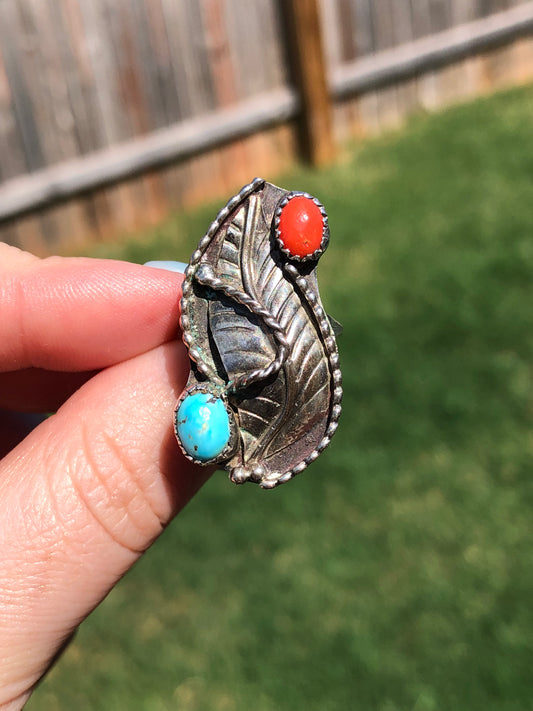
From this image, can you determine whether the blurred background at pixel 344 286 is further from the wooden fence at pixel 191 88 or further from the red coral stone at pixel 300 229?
the red coral stone at pixel 300 229

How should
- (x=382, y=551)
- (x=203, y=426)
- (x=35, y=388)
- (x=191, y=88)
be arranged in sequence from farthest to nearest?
(x=191, y=88)
(x=382, y=551)
(x=35, y=388)
(x=203, y=426)

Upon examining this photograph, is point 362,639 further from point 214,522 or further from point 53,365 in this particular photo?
point 53,365

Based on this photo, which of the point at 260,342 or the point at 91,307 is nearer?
the point at 260,342

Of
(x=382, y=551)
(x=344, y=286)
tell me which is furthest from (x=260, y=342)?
(x=344, y=286)

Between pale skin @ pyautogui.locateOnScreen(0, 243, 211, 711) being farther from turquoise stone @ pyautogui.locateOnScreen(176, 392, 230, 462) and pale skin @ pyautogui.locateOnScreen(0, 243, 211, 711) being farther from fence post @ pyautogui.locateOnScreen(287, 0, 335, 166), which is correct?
fence post @ pyautogui.locateOnScreen(287, 0, 335, 166)

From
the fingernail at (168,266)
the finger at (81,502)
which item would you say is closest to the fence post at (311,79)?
the fingernail at (168,266)

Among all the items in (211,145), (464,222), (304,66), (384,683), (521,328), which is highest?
(304,66)

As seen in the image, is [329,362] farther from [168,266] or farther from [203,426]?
[168,266]

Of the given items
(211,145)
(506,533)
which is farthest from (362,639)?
(211,145)
